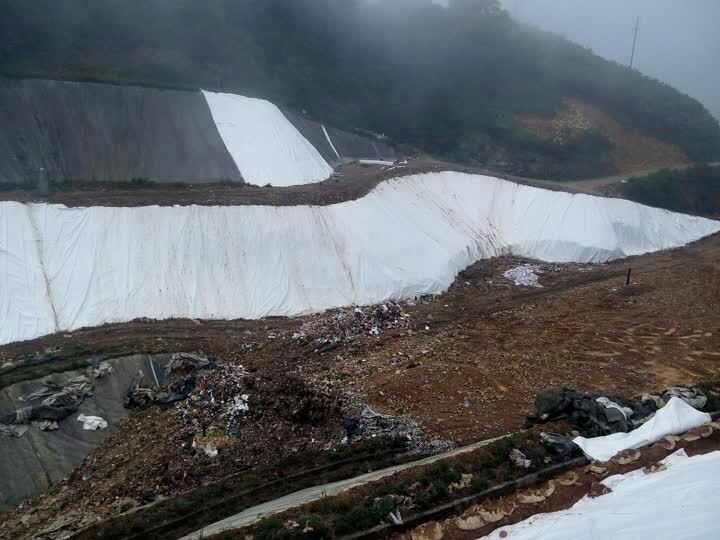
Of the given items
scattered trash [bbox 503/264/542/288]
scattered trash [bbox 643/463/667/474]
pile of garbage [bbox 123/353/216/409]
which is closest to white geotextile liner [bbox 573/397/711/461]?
scattered trash [bbox 643/463/667/474]

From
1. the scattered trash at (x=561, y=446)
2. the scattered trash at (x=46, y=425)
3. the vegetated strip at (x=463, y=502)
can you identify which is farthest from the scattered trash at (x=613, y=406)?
the scattered trash at (x=46, y=425)

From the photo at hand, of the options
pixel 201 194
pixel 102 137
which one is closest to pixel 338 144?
pixel 201 194

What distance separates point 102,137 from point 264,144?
6882mm

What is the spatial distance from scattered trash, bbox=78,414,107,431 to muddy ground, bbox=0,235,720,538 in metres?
0.56

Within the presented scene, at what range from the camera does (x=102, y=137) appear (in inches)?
900

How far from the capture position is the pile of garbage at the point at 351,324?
Answer: 53.9ft

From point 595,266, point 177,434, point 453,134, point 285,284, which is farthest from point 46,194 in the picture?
point 453,134

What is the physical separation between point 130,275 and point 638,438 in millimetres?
14526

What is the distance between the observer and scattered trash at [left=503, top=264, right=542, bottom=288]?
22.0 metres

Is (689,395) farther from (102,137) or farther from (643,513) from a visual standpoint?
(102,137)

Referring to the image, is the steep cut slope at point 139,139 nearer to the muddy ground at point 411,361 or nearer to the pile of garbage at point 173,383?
the muddy ground at point 411,361

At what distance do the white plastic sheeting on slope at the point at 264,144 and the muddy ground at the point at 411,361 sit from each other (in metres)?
8.84

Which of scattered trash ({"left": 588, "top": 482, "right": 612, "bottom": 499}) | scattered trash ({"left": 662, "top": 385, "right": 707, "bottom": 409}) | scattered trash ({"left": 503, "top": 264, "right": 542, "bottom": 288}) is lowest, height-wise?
scattered trash ({"left": 588, "top": 482, "right": 612, "bottom": 499})

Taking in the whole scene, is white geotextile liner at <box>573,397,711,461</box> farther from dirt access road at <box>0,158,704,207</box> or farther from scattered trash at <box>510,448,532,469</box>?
dirt access road at <box>0,158,704,207</box>
